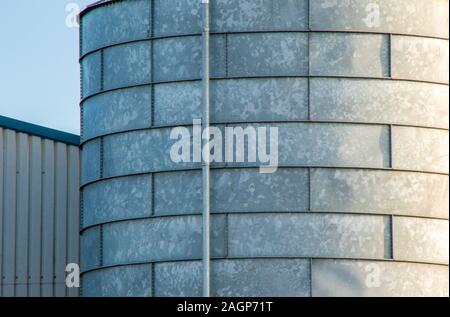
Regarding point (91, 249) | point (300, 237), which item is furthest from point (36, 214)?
point (300, 237)

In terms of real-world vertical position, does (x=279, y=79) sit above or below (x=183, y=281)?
above

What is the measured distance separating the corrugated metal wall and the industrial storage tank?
366cm

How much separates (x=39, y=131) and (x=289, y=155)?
25.2 feet

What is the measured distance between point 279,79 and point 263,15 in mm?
1323

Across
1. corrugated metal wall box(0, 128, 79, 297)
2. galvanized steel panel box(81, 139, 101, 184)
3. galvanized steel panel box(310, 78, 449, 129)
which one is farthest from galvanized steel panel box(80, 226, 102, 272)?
galvanized steel panel box(310, 78, 449, 129)

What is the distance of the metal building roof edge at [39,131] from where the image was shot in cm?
3525

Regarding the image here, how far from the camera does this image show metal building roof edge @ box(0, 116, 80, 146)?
35.2 metres

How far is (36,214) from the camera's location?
3509cm

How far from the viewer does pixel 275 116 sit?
30203 millimetres

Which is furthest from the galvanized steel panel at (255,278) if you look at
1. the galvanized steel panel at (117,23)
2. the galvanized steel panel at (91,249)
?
the galvanized steel panel at (117,23)

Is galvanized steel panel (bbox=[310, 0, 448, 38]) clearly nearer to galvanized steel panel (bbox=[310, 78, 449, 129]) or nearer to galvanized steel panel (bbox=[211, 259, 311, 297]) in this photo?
galvanized steel panel (bbox=[310, 78, 449, 129])

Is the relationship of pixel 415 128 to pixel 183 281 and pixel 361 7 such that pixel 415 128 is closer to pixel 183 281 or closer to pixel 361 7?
pixel 361 7
